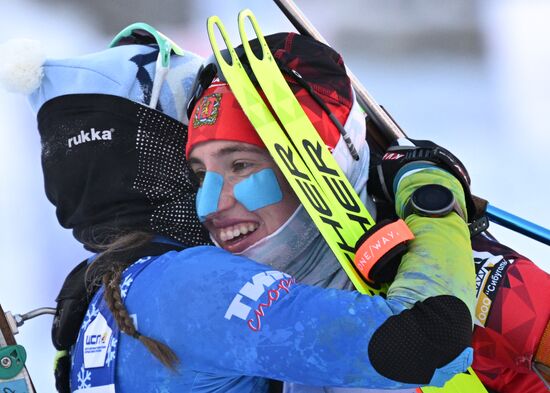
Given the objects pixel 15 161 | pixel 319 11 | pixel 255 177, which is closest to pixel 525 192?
pixel 319 11

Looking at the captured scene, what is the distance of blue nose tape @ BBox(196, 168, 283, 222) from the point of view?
2094 mm

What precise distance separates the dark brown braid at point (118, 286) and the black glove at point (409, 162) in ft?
1.76

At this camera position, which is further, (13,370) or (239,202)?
(239,202)

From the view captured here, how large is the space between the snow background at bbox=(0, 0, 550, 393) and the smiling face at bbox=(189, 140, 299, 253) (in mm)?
1582

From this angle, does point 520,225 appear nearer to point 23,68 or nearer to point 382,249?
point 382,249

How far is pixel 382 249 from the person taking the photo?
193 centimetres

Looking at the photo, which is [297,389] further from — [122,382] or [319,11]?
[319,11]

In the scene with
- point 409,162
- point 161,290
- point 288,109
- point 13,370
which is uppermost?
point 288,109

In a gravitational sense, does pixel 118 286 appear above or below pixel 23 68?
below

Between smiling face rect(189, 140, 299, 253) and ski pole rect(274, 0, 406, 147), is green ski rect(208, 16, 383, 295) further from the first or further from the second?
ski pole rect(274, 0, 406, 147)

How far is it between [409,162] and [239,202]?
1.32 ft

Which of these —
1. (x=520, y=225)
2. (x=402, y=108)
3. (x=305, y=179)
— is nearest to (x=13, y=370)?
(x=305, y=179)

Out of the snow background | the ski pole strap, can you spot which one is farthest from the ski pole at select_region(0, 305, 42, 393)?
the snow background

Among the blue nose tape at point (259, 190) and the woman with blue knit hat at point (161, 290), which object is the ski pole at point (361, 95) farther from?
the blue nose tape at point (259, 190)
